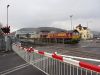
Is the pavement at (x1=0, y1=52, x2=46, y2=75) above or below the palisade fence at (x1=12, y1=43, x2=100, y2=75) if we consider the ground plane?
below

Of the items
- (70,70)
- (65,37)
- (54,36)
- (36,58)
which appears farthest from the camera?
(54,36)

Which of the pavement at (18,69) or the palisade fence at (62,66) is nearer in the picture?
the palisade fence at (62,66)

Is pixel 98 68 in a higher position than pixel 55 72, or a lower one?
higher

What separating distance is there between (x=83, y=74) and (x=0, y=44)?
33268mm

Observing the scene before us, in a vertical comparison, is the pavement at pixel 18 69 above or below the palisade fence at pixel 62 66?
below

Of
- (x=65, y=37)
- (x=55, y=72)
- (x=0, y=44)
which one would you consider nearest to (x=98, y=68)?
(x=55, y=72)

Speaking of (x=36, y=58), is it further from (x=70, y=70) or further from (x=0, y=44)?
(x=0, y=44)

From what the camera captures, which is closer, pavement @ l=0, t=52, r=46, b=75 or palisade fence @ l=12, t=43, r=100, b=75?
palisade fence @ l=12, t=43, r=100, b=75

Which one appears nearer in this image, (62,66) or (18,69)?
(62,66)

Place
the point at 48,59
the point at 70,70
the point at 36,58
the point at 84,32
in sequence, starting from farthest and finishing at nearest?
the point at 84,32, the point at 36,58, the point at 48,59, the point at 70,70

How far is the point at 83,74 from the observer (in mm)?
8266

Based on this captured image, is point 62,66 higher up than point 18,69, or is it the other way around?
point 62,66

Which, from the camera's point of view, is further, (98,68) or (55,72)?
(55,72)

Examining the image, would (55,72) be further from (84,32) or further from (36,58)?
(84,32)
